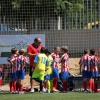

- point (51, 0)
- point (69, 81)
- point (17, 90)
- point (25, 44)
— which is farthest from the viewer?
point (51, 0)

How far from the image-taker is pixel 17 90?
20.4 meters

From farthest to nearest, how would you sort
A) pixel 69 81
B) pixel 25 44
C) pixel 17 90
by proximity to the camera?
1. pixel 25 44
2. pixel 69 81
3. pixel 17 90

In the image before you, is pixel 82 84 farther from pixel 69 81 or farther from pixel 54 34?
pixel 54 34

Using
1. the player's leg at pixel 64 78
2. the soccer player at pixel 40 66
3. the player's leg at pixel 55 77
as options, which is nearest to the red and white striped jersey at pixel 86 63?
the player's leg at pixel 64 78

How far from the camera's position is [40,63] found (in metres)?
19.8

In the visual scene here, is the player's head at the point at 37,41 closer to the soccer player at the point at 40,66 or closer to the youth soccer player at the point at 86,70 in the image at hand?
the soccer player at the point at 40,66

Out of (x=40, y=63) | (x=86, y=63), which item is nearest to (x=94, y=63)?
(x=86, y=63)

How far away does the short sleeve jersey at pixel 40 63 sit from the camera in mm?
19734

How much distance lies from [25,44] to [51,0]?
8.77 ft

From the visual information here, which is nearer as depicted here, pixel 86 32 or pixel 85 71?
pixel 85 71

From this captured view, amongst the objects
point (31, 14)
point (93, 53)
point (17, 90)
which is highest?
point (31, 14)

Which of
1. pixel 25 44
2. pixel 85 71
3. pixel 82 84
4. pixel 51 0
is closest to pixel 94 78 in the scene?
pixel 85 71

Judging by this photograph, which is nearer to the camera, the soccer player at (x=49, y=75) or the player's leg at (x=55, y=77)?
the soccer player at (x=49, y=75)

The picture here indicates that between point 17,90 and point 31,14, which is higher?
point 31,14
